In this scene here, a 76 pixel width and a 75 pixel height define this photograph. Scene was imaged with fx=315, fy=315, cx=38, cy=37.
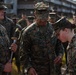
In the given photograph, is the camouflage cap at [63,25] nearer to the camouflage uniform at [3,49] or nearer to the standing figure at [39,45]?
the standing figure at [39,45]

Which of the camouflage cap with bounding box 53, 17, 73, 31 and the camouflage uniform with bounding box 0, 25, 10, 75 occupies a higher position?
the camouflage cap with bounding box 53, 17, 73, 31

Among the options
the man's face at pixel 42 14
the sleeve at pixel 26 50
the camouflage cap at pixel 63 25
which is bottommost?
the sleeve at pixel 26 50

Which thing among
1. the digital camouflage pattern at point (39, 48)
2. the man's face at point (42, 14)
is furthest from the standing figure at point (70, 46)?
the digital camouflage pattern at point (39, 48)

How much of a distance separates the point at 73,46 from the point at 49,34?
3.50 ft

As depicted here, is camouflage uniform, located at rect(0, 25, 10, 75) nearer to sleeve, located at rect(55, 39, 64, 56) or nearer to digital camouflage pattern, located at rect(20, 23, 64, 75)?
digital camouflage pattern, located at rect(20, 23, 64, 75)

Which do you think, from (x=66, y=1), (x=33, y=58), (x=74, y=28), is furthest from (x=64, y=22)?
(x=66, y=1)

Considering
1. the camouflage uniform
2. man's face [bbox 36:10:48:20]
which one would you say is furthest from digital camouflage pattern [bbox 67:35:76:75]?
the camouflage uniform

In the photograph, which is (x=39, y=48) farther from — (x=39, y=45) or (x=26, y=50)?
(x=26, y=50)

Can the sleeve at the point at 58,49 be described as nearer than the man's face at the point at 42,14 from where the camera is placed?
No

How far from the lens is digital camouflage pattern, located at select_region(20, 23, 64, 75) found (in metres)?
5.61

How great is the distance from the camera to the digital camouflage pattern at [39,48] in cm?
561

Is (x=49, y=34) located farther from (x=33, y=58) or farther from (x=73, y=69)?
(x=73, y=69)

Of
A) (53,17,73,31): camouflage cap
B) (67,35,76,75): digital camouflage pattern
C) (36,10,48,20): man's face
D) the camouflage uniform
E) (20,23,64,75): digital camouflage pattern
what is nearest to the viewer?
(67,35,76,75): digital camouflage pattern

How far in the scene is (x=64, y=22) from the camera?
5.23 m
